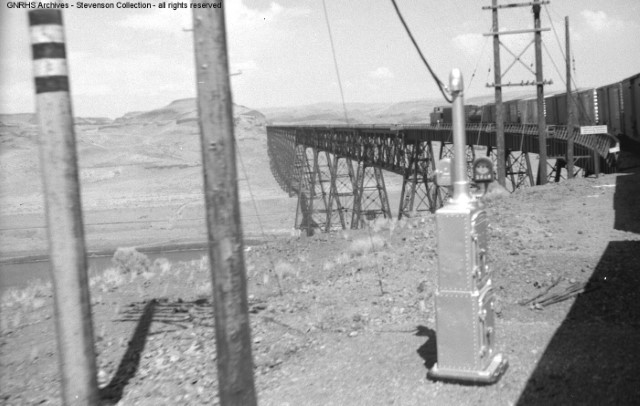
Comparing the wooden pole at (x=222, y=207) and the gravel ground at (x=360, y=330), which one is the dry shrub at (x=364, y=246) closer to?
the gravel ground at (x=360, y=330)

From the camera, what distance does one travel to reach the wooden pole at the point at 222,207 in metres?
4.33

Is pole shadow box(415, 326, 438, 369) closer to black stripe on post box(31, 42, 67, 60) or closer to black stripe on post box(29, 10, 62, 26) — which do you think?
black stripe on post box(31, 42, 67, 60)

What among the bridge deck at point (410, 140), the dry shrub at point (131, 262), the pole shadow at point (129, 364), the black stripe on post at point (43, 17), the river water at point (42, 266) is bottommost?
the river water at point (42, 266)

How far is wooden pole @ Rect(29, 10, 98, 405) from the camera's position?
4.68 m

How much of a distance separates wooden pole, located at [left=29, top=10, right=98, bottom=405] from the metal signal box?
100 inches

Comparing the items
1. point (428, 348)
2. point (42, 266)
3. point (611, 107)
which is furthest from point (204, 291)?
point (611, 107)

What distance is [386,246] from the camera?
44.6 feet

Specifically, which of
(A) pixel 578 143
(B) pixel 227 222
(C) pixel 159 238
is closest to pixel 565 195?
(A) pixel 578 143

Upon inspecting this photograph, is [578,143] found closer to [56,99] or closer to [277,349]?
[277,349]

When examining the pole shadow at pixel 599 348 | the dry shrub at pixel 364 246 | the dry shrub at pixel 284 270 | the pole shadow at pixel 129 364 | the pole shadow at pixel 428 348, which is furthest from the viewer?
the dry shrub at pixel 364 246

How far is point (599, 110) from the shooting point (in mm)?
31719

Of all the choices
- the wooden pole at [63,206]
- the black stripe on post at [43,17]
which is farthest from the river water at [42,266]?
the black stripe on post at [43,17]

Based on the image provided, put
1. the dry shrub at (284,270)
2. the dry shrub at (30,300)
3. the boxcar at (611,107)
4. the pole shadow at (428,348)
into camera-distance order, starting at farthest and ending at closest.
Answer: the boxcar at (611,107), the dry shrub at (284,270), the dry shrub at (30,300), the pole shadow at (428,348)

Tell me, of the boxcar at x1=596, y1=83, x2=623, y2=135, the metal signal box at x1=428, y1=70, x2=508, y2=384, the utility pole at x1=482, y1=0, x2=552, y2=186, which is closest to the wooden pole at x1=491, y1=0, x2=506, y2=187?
the utility pole at x1=482, y1=0, x2=552, y2=186
